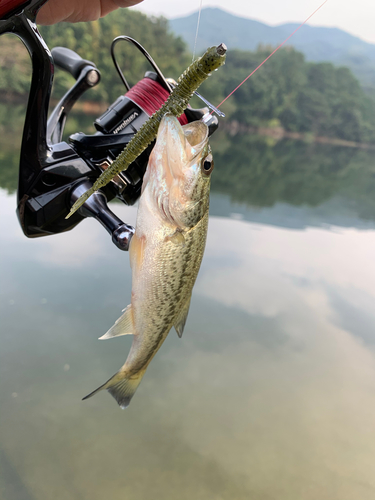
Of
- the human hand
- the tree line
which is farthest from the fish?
the tree line

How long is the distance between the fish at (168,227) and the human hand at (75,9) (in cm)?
96

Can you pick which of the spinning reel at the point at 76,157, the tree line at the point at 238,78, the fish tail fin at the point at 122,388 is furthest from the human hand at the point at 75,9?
the tree line at the point at 238,78

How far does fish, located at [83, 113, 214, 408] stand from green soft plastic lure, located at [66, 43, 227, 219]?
1.1 inches

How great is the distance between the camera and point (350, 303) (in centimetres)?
511

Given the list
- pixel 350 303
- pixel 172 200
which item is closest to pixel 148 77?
pixel 172 200

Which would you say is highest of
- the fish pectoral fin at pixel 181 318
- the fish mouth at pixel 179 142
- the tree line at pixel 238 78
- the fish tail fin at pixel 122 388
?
the fish mouth at pixel 179 142

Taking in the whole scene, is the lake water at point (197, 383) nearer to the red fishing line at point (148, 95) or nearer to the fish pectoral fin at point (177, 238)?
the fish pectoral fin at point (177, 238)

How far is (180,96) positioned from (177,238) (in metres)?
0.42

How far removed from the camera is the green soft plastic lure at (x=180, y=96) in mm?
951

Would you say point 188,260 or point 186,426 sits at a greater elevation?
point 188,260

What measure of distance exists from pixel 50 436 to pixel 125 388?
1.76 metres

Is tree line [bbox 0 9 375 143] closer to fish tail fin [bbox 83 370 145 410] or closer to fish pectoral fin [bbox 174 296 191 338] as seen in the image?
fish pectoral fin [bbox 174 296 191 338]

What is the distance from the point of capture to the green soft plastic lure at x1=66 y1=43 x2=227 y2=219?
3.12 feet

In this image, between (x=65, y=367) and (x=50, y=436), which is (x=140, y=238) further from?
(x=65, y=367)
